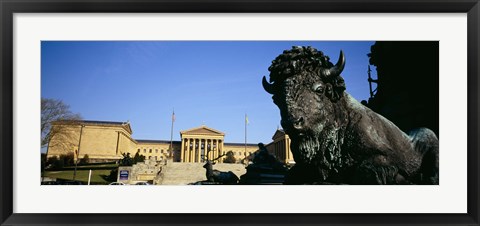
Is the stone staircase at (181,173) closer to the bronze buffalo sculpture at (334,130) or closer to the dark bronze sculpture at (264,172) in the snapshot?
the dark bronze sculpture at (264,172)

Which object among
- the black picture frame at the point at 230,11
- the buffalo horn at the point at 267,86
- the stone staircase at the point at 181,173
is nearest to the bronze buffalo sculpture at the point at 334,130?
the buffalo horn at the point at 267,86

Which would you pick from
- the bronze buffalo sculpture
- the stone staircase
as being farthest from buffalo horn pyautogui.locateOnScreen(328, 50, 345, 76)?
the stone staircase

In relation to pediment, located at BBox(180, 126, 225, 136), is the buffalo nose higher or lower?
higher

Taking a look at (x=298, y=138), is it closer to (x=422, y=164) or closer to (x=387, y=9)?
(x=422, y=164)

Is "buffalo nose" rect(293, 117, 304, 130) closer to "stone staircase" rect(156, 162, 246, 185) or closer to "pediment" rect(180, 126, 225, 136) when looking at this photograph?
"stone staircase" rect(156, 162, 246, 185)

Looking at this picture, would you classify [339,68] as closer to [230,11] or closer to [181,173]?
[230,11]

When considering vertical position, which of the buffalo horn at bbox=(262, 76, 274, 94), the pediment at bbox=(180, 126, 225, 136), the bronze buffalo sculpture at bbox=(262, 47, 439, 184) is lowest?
the pediment at bbox=(180, 126, 225, 136)

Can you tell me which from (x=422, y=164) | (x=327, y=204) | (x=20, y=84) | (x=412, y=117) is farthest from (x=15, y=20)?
(x=412, y=117)
